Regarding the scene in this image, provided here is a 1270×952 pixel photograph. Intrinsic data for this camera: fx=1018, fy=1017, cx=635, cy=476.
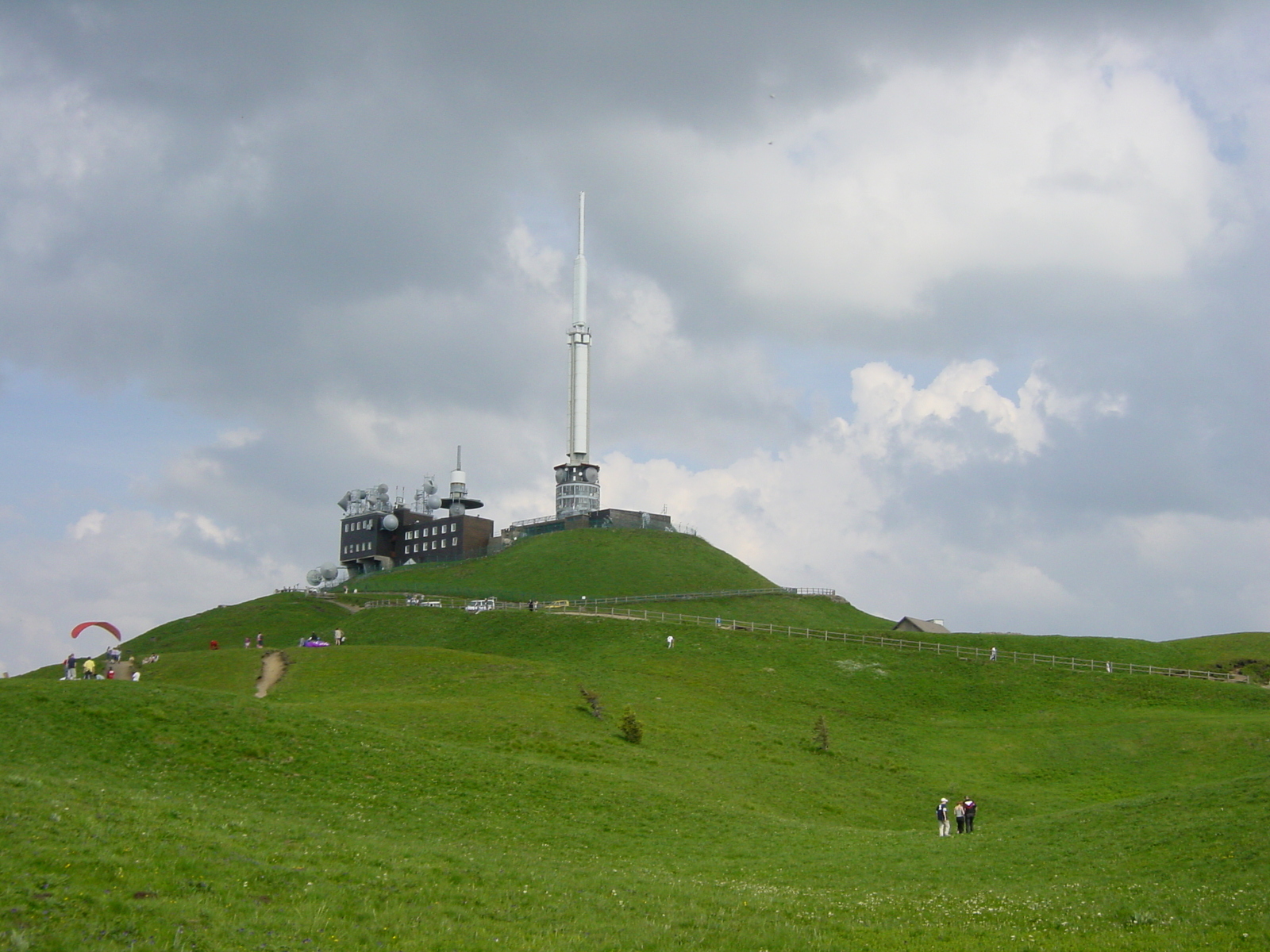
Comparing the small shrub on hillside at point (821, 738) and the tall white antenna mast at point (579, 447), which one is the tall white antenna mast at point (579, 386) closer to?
the tall white antenna mast at point (579, 447)

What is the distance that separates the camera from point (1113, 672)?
8169 centimetres

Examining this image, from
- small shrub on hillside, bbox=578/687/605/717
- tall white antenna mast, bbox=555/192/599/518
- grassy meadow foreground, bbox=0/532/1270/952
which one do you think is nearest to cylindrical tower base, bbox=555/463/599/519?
tall white antenna mast, bbox=555/192/599/518

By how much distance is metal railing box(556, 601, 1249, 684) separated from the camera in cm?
8250

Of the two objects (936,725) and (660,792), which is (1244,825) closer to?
(660,792)

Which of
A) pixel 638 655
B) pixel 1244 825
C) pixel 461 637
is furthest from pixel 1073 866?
pixel 461 637

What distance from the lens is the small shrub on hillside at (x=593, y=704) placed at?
192 ft

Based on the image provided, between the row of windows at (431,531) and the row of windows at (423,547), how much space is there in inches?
49.0

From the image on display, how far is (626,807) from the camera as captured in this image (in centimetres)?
3997

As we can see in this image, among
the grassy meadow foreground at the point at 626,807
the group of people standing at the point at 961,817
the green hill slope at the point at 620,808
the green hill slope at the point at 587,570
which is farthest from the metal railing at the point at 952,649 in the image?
the group of people standing at the point at 961,817

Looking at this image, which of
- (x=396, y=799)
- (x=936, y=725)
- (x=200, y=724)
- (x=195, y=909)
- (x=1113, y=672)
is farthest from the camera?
(x=1113, y=672)

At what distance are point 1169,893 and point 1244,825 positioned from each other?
7.15m

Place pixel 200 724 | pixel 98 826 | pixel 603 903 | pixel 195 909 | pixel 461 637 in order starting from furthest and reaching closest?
pixel 461 637
pixel 200 724
pixel 603 903
pixel 98 826
pixel 195 909

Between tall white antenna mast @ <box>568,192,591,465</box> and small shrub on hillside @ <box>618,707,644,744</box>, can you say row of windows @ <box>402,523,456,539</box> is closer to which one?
tall white antenna mast @ <box>568,192,591,465</box>

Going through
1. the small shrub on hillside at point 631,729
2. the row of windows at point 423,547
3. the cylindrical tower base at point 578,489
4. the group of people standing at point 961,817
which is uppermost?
the cylindrical tower base at point 578,489
